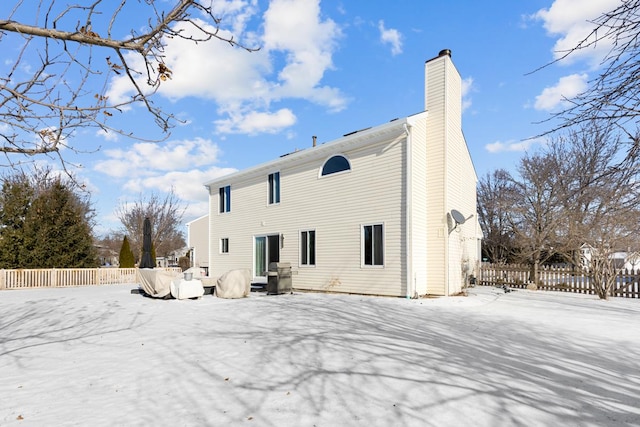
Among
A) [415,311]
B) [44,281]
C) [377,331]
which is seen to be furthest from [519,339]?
[44,281]

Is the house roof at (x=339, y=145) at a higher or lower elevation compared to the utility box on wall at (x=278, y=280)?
higher

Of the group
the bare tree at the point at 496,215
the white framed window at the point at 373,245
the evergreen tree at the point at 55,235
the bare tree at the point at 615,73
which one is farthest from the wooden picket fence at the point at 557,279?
the evergreen tree at the point at 55,235

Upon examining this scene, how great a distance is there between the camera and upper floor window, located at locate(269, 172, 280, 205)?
1497 cm

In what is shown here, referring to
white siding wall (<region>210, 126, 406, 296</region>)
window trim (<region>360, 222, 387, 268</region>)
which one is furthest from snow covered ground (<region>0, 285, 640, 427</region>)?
white siding wall (<region>210, 126, 406, 296</region>)

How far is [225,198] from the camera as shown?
17.8 m

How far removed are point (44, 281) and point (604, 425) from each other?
20.6 m

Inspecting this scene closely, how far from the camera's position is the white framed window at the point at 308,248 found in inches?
523

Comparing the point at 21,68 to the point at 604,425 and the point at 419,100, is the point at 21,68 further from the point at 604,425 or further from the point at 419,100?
the point at 419,100

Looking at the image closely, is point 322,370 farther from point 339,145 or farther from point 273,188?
point 273,188

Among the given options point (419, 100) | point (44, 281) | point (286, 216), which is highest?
point (419, 100)

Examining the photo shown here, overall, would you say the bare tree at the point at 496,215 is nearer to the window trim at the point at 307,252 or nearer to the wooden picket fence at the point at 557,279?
the wooden picket fence at the point at 557,279

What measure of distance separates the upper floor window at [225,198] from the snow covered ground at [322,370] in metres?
10.0

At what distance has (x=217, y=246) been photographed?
18.0 meters

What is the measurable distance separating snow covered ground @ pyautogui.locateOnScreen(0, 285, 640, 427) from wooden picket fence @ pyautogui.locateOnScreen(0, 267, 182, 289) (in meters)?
11.0
